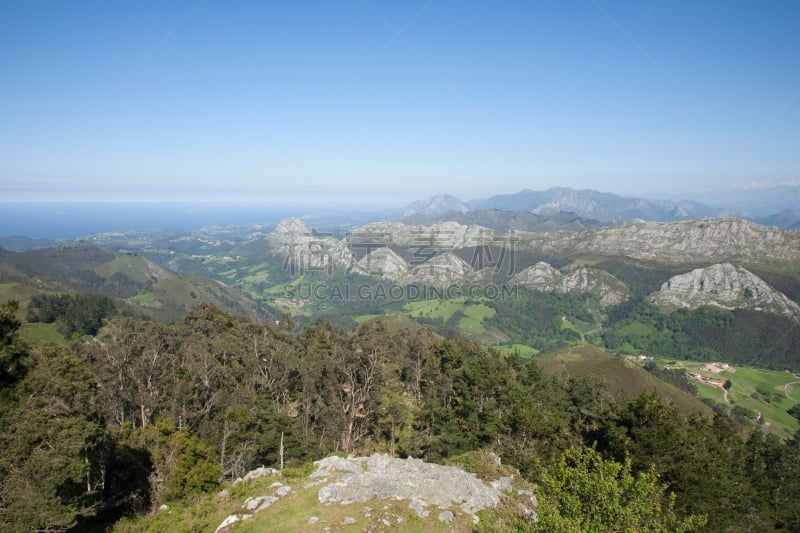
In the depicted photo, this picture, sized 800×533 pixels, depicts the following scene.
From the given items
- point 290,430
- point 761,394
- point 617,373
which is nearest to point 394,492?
point 290,430

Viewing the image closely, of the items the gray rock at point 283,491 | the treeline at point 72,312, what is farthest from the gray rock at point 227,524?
the treeline at point 72,312

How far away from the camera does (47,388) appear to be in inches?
1157

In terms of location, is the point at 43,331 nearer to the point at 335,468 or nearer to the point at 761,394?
the point at 335,468

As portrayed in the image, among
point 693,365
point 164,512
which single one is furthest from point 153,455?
point 693,365

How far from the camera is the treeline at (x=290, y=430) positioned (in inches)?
905

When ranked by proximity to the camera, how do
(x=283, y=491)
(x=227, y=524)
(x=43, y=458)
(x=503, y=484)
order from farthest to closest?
(x=503, y=484) → (x=283, y=491) → (x=227, y=524) → (x=43, y=458)

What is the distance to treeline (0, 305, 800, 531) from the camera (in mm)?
22984

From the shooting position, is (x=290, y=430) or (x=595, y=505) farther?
(x=290, y=430)

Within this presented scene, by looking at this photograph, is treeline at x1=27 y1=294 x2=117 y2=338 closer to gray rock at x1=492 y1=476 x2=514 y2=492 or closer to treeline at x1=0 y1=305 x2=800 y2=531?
treeline at x1=0 y1=305 x2=800 y2=531

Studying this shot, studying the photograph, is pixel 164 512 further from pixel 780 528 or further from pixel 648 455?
pixel 780 528

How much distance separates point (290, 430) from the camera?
4041 cm

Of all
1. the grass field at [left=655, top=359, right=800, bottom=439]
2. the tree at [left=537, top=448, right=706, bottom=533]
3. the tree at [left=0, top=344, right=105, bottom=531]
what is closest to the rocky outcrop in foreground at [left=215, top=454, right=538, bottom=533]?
the tree at [left=537, top=448, right=706, bottom=533]

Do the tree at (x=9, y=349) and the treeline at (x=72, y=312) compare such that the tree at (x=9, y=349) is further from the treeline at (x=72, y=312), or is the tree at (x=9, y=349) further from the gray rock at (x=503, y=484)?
the treeline at (x=72, y=312)

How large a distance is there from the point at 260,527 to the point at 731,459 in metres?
50.7
